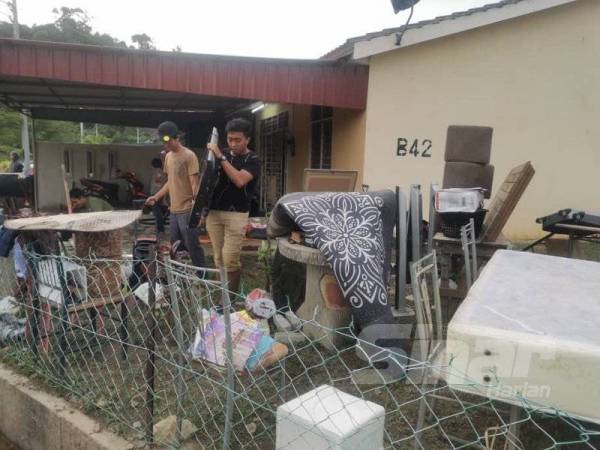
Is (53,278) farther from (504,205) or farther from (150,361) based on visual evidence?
(504,205)

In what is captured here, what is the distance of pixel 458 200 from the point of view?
3.70 m

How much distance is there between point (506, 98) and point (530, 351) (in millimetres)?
6771

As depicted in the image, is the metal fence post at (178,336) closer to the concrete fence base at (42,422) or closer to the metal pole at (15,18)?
the concrete fence base at (42,422)

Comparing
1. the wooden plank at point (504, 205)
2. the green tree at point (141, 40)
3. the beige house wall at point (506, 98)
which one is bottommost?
the wooden plank at point (504, 205)

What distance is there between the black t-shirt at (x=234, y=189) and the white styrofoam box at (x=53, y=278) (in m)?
1.39

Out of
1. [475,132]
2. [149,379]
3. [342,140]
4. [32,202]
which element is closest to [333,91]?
[342,140]

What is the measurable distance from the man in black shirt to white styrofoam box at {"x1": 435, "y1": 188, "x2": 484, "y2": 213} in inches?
60.6

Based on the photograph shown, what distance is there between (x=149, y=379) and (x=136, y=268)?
5.39 feet

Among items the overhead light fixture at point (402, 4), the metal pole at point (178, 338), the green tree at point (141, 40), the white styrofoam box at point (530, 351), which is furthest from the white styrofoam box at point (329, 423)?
the green tree at point (141, 40)

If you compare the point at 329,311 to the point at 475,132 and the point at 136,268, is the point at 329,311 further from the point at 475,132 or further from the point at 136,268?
the point at 475,132

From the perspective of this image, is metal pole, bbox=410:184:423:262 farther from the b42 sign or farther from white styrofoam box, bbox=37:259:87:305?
the b42 sign

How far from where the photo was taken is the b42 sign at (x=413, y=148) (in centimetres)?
721

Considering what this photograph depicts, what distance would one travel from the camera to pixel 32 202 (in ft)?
35.3

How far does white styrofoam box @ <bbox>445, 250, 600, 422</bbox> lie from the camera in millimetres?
1213
